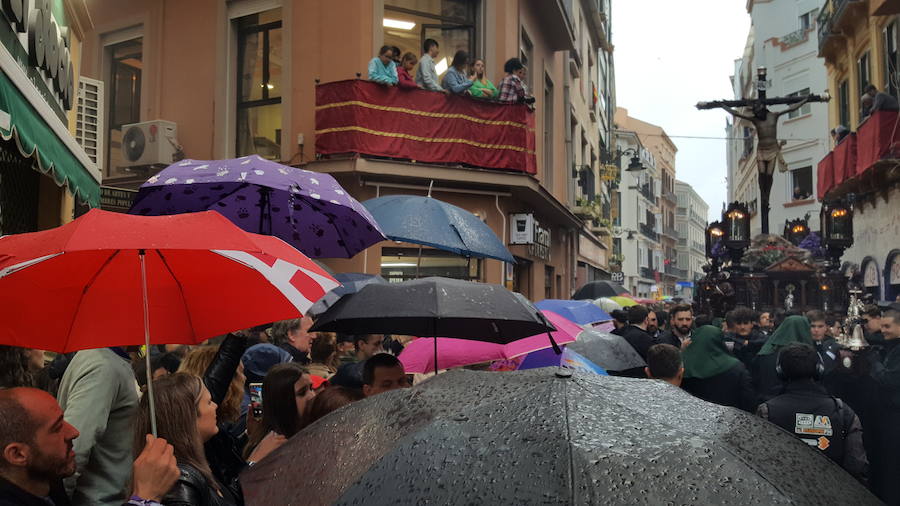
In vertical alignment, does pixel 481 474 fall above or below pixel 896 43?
below

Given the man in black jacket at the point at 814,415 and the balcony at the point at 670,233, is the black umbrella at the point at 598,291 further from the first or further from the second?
the balcony at the point at 670,233

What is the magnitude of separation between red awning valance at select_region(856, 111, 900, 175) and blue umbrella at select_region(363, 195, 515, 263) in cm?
1279

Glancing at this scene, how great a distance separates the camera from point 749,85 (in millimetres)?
49062

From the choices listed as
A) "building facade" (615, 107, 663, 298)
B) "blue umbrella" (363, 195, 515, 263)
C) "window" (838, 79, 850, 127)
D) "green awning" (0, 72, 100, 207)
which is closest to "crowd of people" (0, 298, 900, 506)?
"blue umbrella" (363, 195, 515, 263)

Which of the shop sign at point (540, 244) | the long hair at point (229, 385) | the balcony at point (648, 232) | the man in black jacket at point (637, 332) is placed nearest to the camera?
the long hair at point (229, 385)

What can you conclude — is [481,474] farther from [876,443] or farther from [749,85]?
[749,85]

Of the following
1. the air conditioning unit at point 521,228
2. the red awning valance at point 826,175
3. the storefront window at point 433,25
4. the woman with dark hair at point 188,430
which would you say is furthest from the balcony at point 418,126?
the woman with dark hair at point 188,430

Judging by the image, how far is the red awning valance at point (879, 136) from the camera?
625 inches

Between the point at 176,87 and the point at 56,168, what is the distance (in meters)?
9.60

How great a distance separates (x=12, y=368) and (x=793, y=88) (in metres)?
40.3

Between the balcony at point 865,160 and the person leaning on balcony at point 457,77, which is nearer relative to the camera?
the person leaning on balcony at point 457,77

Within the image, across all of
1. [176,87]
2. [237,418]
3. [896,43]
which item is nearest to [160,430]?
[237,418]

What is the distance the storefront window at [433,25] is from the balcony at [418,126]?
5.18 ft

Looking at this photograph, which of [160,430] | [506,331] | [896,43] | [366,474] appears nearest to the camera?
[366,474]
